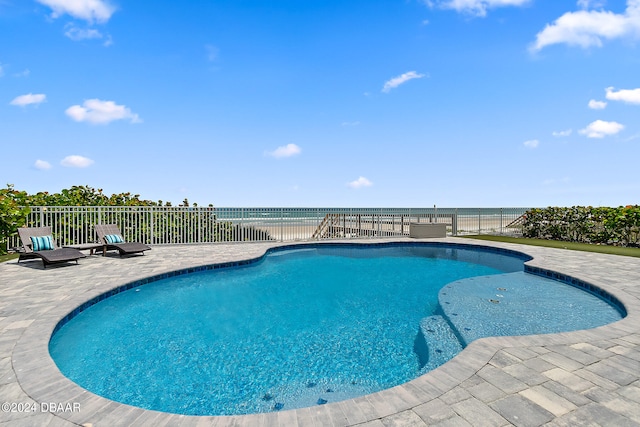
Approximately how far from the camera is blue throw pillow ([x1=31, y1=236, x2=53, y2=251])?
25.2ft

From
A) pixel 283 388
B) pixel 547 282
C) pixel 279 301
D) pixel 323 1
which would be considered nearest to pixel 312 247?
pixel 279 301

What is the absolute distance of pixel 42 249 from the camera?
7750 mm

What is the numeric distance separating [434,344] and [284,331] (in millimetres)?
1947

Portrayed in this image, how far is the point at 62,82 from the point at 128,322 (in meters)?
7.70

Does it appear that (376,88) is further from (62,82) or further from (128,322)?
(128,322)

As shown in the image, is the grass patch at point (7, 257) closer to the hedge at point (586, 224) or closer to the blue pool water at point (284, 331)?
the blue pool water at point (284, 331)

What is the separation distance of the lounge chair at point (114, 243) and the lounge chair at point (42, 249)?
38.2 inches

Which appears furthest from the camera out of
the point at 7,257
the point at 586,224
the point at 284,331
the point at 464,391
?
the point at 586,224

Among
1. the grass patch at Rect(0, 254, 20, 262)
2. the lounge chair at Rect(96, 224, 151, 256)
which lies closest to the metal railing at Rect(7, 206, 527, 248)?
the grass patch at Rect(0, 254, 20, 262)

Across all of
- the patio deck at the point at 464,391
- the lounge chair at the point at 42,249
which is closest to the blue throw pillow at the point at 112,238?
the lounge chair at the point at 42,249

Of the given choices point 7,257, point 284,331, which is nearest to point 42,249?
point 7,257

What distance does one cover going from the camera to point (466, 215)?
15.7 m

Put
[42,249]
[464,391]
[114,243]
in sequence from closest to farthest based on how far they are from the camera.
Answer: 1. [464,391]
2. [42,249]
3. [114,243]

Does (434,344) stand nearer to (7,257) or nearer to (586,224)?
(7,257)
